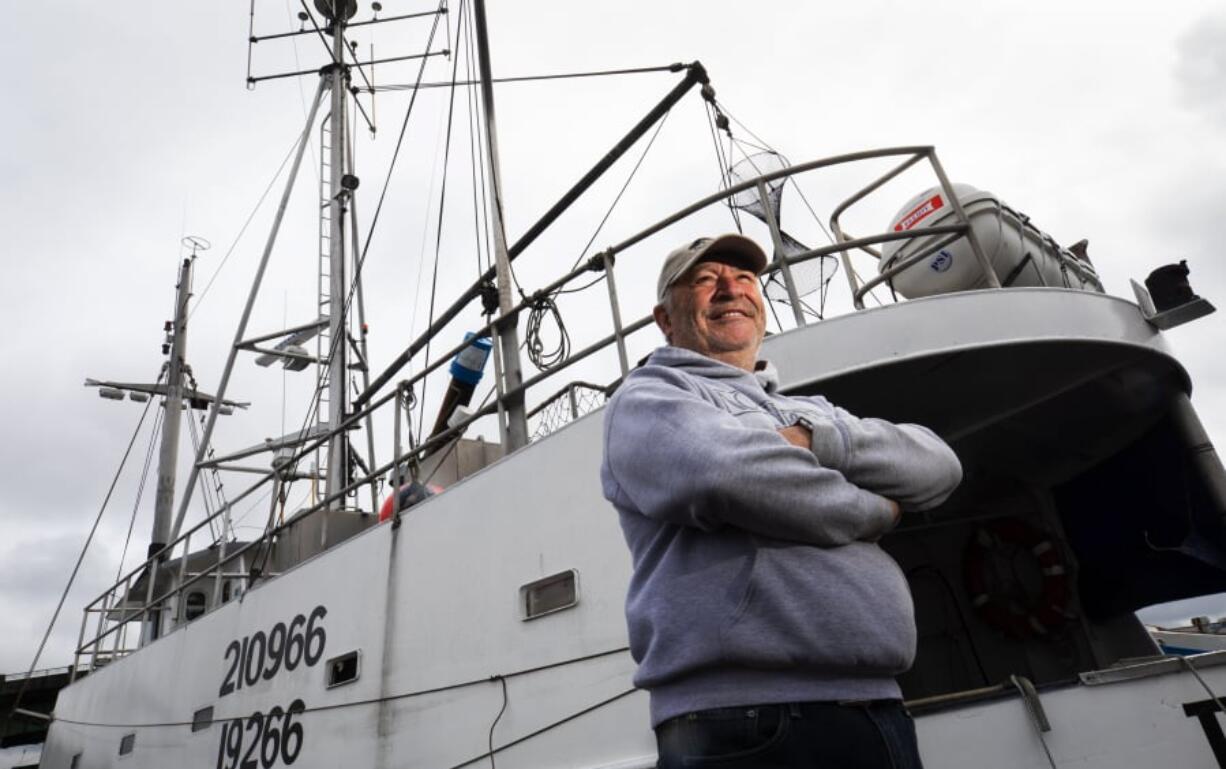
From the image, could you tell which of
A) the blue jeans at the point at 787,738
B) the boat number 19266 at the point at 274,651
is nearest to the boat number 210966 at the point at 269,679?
the boat number 19266 at the point at 274,651

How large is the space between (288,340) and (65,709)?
18.8ft

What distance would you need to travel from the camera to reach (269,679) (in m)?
5.73

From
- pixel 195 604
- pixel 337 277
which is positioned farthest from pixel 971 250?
pixel 195 604

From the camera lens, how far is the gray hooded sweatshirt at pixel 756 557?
4.03ft

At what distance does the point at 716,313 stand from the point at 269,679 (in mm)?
5432

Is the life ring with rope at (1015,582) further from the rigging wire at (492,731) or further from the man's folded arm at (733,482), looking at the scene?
the man's folded arm at (733,482)

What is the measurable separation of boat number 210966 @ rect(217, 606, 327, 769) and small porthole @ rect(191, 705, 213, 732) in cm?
20

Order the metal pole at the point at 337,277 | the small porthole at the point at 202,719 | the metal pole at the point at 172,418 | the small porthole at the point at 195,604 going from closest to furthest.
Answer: the small porthole at the point at 202,719 → the metal pole at the point at 337,277 → the small porthole at the point at 195,604 → the metal pole at the point at 172,418

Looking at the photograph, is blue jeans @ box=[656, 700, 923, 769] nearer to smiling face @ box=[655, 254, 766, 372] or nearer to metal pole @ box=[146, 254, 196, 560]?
smiling face @ box=[655, 254, 766, 372]

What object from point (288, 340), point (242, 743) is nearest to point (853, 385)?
point (242, 743)

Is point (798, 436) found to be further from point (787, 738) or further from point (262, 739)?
point (262, 739)

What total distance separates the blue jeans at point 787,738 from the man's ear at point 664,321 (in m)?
0.86

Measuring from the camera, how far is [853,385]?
12.2ft

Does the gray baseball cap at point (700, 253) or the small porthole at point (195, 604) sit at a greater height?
the small porthole at point (195, 604)
